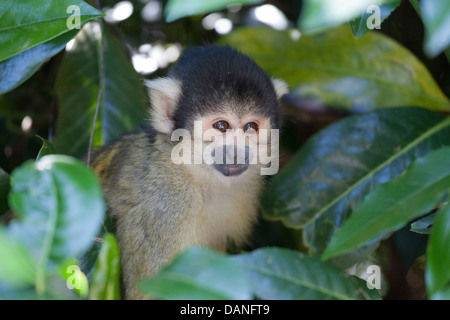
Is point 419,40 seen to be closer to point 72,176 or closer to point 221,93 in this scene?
point 221,93

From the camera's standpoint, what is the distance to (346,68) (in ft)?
9.37

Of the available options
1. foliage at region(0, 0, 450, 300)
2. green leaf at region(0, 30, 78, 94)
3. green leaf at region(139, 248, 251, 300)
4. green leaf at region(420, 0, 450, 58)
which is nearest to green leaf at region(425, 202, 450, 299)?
foliage at region(0, 0, 450, 300)

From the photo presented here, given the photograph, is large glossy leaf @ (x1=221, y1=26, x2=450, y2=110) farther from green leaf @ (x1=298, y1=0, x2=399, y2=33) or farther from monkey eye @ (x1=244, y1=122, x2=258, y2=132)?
green leaf @ (x1=298, y1=0, x2=399, y2=33)

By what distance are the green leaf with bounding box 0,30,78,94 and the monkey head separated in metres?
0.58

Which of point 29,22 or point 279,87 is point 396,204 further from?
point 29,22

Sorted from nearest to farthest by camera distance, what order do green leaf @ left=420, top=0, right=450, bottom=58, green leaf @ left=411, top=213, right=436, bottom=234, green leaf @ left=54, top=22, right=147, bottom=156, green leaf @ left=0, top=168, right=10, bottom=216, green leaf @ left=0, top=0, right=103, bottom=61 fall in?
green leaf @ left=420, top=0, right=450, bottom=58 < green leaf @ left=411, top=213, right=436, bottom=234 < green leaf @ left=0, top=0, right=103, bottom=61 < green leaf @ left=0, top=168, right=10, bottom=216 < green leaf @ left=54, top=22, right=147, bottom=156

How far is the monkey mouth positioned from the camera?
2.41 meters

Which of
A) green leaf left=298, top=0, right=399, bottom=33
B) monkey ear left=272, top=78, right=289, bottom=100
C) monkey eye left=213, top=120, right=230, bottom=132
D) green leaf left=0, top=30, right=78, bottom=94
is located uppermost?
monkey ear left=272, top=78, right=289, bottom=100

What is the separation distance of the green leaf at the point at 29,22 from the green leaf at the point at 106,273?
960 mm

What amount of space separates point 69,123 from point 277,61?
125cm

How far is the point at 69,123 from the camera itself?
9.81 feet

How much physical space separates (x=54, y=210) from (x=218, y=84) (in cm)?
136

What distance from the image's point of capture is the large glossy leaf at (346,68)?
9.09 ft
